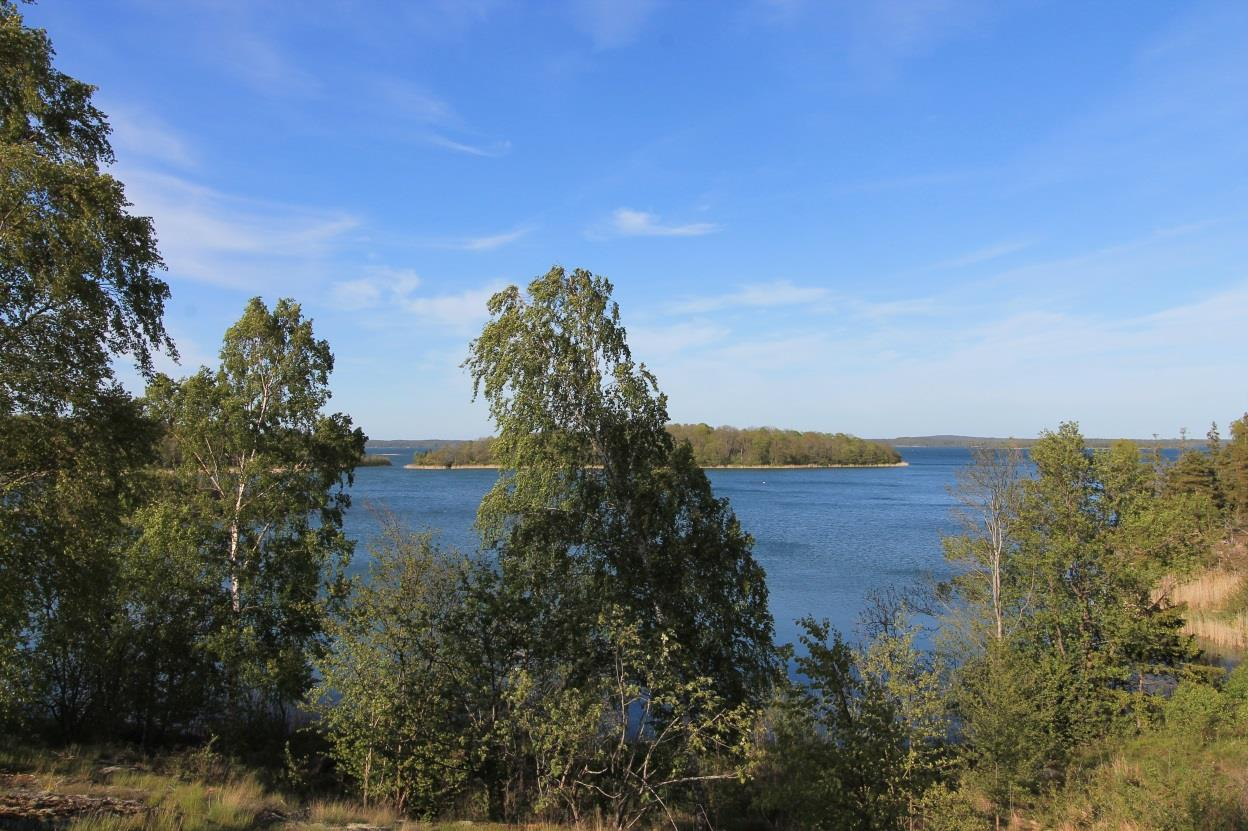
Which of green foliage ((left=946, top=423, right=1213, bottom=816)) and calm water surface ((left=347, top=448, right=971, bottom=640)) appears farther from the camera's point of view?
calm water surface ((left=347, top=448, right=971, bottom=640))

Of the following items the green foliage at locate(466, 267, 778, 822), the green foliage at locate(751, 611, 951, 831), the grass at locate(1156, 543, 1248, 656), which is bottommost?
the grass at locate(1156, 543, 1248, 656)

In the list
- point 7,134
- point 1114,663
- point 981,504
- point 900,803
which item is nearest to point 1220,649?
point 1114,663

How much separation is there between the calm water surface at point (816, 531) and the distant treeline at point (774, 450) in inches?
1505

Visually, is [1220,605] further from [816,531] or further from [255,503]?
[255,503]

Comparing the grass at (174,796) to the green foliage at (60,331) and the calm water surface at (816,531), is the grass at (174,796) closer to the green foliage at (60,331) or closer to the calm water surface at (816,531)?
the green foliage at (60,331)

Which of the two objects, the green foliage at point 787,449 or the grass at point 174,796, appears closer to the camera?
the grass at point 174,796

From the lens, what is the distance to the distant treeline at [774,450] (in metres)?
136

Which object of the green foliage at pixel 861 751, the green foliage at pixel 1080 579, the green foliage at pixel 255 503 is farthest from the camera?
the green foliage at pixel 1080 579

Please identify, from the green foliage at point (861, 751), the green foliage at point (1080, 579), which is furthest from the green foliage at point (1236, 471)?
the green foliage at point (861, 751)

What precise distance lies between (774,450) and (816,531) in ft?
316

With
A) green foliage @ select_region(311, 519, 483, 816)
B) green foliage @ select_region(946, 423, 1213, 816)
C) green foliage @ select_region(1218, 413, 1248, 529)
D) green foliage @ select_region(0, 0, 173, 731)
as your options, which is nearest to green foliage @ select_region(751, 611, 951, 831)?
green foliage @ select_region(311, 519, 483, 816)

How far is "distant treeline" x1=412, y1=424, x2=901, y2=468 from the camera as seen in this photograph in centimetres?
13638

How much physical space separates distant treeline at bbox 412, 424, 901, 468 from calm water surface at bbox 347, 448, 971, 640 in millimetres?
38226

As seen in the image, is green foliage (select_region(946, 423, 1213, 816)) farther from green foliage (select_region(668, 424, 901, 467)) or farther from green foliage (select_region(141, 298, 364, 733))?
green foliage (select_region(668, 424, 901, 467))
